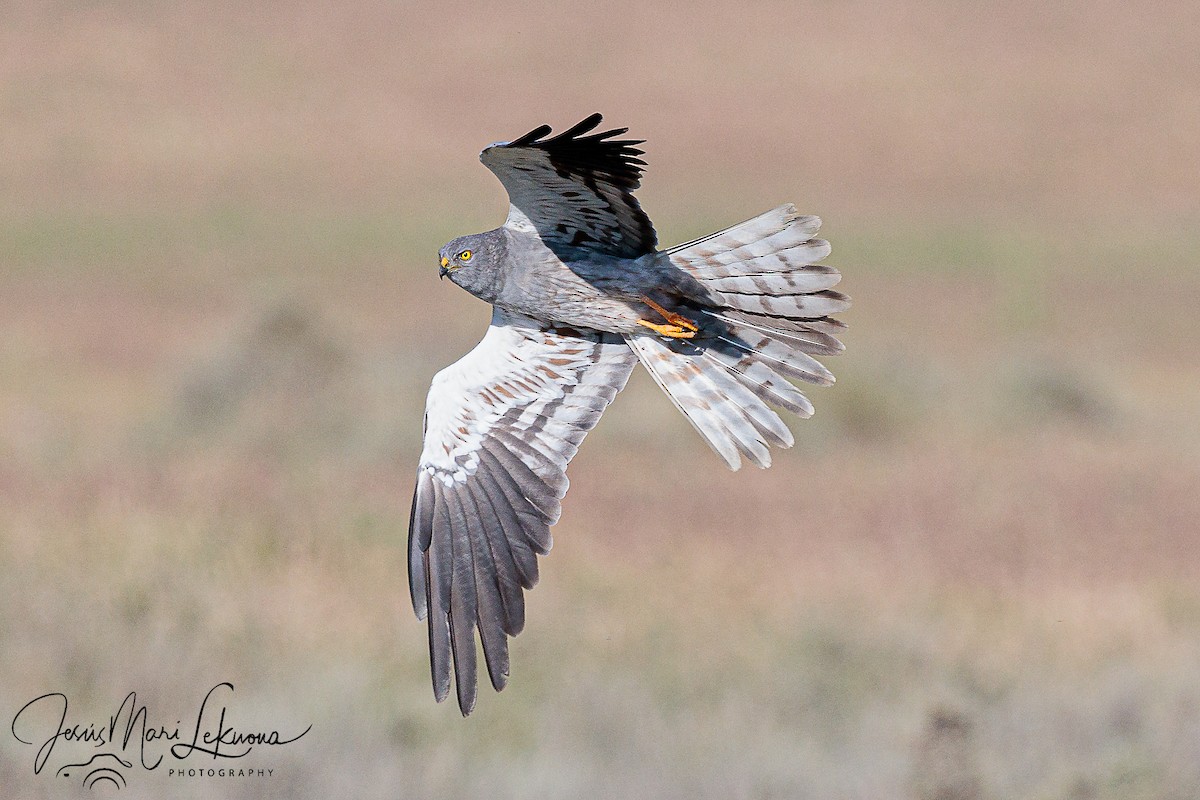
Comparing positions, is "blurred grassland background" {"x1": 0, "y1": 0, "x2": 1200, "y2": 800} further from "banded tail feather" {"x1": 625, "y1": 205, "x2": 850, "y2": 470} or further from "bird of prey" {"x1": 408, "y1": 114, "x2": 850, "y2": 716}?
"banded tail feather" {"x1": 625, "y1": 205, "x2": 850, "y2": 470}

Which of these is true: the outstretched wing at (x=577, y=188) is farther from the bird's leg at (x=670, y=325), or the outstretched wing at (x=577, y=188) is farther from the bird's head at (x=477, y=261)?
the bird's leg at (x=670, y=325)

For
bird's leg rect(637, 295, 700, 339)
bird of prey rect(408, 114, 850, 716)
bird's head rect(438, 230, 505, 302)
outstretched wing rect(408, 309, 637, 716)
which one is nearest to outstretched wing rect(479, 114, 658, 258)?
bird of prey rect(408, 114, 850, 716)

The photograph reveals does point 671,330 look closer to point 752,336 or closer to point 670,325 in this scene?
point 670,325

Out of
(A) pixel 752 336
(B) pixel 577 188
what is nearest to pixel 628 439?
(A) pixel 752 336

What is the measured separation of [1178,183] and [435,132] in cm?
1755

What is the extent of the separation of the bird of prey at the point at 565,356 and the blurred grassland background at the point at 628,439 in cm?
137

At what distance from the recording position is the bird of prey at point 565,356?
7.37m

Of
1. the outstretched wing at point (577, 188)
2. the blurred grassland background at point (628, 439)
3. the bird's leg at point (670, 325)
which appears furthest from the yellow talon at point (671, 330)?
the blurred grassland background at point (628, 439)

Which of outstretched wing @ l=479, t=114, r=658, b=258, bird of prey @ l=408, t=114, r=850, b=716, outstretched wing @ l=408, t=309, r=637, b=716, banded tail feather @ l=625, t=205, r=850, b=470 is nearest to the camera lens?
outstretched wing @ l=479, t=114, r=658, b=258

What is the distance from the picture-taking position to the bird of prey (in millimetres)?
7367

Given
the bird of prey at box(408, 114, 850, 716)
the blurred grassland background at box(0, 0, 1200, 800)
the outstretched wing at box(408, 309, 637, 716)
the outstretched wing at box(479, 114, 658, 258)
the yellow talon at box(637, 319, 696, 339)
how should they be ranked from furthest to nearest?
the blurred grassland background at box(0, 0, 1200, 800) → the yellow talon at box(637, 319, 696, 339) → the bird of prey at box(408, 114, 850, 716) → the outstretched wing at box(408, 309, 637, 716) → the outstretched wing at box(479, 114, 658, 258)

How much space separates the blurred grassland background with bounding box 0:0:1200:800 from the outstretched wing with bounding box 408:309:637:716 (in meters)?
1.29

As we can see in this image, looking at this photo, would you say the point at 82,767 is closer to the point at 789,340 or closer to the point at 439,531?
the point at 439,531

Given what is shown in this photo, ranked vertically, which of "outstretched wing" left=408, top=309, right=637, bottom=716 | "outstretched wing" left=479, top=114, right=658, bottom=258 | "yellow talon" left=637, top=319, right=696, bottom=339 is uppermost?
"outstretched wing" left=479, top=114, right=658, bottom=258
